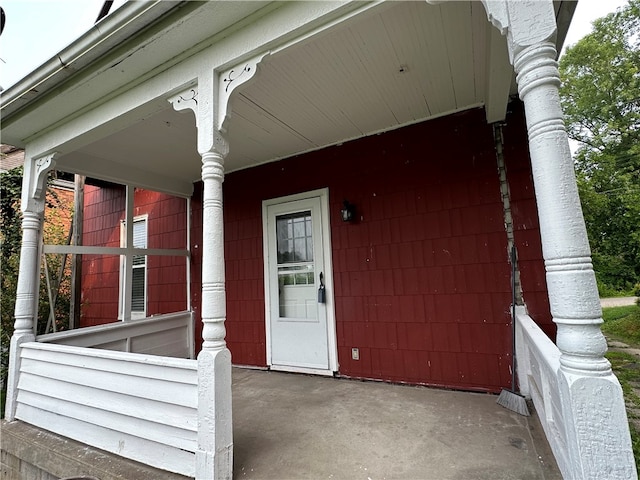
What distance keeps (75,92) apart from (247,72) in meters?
1.57

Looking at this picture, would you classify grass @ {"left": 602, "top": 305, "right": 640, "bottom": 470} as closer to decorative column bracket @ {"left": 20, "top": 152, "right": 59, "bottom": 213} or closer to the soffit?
the soffit

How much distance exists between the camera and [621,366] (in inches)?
150

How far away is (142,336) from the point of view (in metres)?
4.02

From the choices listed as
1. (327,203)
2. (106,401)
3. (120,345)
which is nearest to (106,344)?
(120,345)

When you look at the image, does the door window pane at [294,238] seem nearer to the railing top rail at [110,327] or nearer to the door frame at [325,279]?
the door frame at [325,279]

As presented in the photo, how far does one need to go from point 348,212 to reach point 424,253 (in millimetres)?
901

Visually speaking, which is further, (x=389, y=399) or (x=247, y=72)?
(x=389, y=399)

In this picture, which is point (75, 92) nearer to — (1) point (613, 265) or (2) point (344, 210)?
(2) point (344, 210)

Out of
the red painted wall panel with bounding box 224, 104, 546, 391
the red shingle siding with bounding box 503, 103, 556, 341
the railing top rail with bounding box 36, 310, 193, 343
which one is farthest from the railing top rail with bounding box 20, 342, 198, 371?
the red shingle siding with bounding box 503, 103, 556, 341

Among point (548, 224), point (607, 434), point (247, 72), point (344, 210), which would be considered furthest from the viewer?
point (344, 210)

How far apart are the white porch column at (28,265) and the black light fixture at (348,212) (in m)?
2.88

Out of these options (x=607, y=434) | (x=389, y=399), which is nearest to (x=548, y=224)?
(x=607, y=434)

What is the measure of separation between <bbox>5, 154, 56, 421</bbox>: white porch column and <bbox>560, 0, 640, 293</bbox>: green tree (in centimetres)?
1218

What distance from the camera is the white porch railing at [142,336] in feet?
11.1
